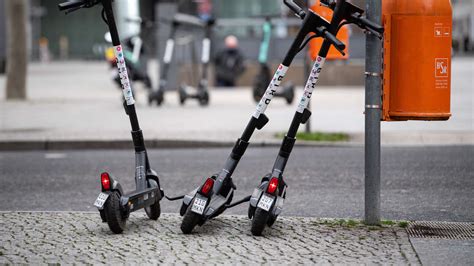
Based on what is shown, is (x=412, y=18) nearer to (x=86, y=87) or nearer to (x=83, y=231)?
(x=83, y=231)

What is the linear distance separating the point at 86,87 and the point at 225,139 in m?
14.4

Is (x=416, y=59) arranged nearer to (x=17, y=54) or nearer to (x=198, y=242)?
(x=198, y=242)

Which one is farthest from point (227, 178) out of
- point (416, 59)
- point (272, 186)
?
point (416, 59)

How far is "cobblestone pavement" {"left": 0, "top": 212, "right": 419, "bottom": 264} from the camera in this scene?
542 cm

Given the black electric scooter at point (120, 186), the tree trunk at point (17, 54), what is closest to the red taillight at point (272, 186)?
the black electric scooter at point (120, 186)

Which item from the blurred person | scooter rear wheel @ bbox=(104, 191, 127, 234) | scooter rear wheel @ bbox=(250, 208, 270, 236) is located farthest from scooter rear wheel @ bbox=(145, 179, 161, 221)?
the blurred person

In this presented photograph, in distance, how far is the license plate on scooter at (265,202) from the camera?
5903 mm

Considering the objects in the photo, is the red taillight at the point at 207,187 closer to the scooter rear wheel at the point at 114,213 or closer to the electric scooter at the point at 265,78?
the scooter rear wheel at the point at 114,213

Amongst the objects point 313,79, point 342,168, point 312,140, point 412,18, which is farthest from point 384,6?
point 312,140

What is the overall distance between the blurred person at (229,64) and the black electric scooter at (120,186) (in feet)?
56.3

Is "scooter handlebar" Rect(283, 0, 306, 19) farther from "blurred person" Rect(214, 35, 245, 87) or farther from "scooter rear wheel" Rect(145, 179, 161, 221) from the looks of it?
"blurred person" Rect(214, 35, 245, 87)

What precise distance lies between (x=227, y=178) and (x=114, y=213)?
2.39 feet

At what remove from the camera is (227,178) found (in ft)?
20.5

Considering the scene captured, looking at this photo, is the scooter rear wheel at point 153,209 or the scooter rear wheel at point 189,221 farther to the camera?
the scooter rear wheel at point 153,209
